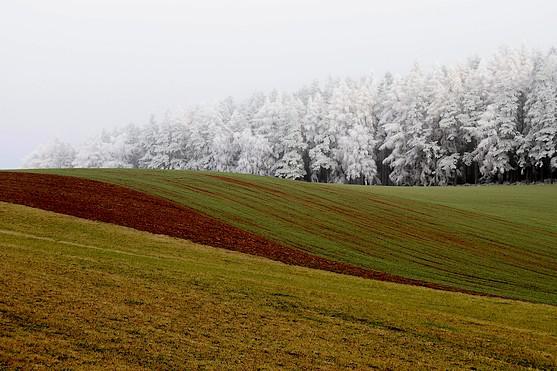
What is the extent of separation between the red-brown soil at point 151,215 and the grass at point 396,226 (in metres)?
1.48

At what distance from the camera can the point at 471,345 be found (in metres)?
13.6

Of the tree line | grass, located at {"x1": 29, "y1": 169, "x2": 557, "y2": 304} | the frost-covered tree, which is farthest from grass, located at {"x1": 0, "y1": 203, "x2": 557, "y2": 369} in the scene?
the tree line

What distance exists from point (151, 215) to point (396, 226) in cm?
1639

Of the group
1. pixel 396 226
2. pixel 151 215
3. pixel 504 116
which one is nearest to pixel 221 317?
pixel 151 215

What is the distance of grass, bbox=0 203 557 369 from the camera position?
415 inches

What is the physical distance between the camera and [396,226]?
35.1 meters

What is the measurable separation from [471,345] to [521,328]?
353cm

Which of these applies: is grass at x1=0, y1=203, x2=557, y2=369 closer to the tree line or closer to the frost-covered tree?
the frost-covered tree

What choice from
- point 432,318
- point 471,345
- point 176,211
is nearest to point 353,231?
point 176,211

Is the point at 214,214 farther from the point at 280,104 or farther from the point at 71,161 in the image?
the point at 71,161

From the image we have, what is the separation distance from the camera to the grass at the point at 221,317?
34.6 ft

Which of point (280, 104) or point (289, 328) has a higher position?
point (280, 104)

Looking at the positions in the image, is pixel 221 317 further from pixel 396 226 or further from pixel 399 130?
pixel 399 130

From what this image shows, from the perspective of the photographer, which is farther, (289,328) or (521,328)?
(521,328)
